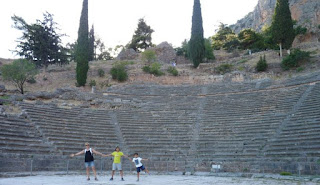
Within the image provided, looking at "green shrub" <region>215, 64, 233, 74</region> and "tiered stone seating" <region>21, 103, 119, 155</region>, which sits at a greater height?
"green shrub" <region>215, 64, 233, 74</region>

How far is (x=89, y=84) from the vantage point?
2973 centimetres

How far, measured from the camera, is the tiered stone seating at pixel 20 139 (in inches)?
512

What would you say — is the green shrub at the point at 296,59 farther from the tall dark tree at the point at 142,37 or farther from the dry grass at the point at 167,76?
the tall dark tree at the point at 142,37

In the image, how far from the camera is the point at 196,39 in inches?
1499

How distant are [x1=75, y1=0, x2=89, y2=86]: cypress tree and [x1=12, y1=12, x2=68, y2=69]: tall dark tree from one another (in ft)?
18.6

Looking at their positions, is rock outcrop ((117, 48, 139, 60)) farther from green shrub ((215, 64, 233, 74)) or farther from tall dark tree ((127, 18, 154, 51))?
green shrub ((215, 64, 233, 74))

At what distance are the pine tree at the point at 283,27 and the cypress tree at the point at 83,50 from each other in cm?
2175

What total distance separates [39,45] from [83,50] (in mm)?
7323

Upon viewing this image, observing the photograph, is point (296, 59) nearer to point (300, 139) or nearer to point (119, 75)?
point (119, 75)

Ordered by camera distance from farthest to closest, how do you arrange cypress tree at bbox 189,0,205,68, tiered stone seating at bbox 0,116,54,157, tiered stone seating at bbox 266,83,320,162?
cypress tree at bbox 189,0,205,68, tiered stone seating at bbox 0,116,54,157, tiered stone seating at bbox 266,83,320,162

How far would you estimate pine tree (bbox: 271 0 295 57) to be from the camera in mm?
33594

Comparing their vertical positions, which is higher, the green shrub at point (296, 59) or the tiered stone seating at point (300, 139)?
the green shrub at point (296, 59)

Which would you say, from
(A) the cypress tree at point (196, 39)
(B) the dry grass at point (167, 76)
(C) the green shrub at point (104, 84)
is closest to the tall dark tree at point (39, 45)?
(B) the dry grass at point (167, 76)

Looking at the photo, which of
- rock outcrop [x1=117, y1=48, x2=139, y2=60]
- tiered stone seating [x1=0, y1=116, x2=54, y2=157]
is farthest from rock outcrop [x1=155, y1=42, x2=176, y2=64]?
tiered stone seating [x1=0, y1=116, x2=54, y2=157]
